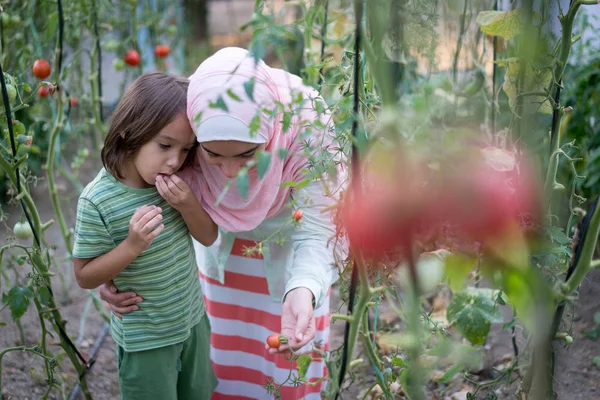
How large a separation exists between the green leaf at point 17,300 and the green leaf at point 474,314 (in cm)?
95

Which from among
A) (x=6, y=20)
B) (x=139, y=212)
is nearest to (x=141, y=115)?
(x=139, y=212)

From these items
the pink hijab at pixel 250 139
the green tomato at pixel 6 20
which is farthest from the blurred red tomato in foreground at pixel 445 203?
the green tomato at pixel 6 20

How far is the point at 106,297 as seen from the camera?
1315 millimetres

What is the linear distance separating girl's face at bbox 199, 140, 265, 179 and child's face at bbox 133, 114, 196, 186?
8 cm

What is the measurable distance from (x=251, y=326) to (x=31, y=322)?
1010 mm

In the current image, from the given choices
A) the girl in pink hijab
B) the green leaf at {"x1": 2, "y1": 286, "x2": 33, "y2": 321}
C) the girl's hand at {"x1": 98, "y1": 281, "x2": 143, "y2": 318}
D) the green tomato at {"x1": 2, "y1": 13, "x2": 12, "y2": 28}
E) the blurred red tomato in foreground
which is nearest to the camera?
the blurred red tomato in foreground

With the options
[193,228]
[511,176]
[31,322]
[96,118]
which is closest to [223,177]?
[193,228]

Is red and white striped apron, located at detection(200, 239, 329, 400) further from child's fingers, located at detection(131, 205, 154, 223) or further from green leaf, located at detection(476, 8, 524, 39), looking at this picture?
green leaf, located at detection(476, 8, 524, 39)

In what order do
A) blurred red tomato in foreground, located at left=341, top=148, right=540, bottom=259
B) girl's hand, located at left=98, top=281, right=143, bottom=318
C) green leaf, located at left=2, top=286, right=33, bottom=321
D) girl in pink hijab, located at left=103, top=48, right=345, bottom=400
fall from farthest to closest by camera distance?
green leaf, located at left=2, top=286, right=33, bottom=321 → girl's hand, located at left=98, top=281, right=143, bottom=318 → girl in pink hijab, located at left=103, top=48, right=345, bottom=400 → blurred red tomato in foreground, located at left=341, top=148, right=540, bottom=259

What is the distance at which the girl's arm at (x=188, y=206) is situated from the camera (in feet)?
4.06

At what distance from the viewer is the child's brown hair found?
1.23m

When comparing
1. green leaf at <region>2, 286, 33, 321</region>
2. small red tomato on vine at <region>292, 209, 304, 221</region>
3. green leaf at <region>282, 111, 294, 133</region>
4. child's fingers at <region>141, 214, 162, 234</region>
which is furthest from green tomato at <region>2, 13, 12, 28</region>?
green leaf at <region>282, 111, 294, 133</region>

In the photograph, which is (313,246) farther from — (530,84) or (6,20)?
(6,20)

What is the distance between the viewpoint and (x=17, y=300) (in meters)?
1.47
